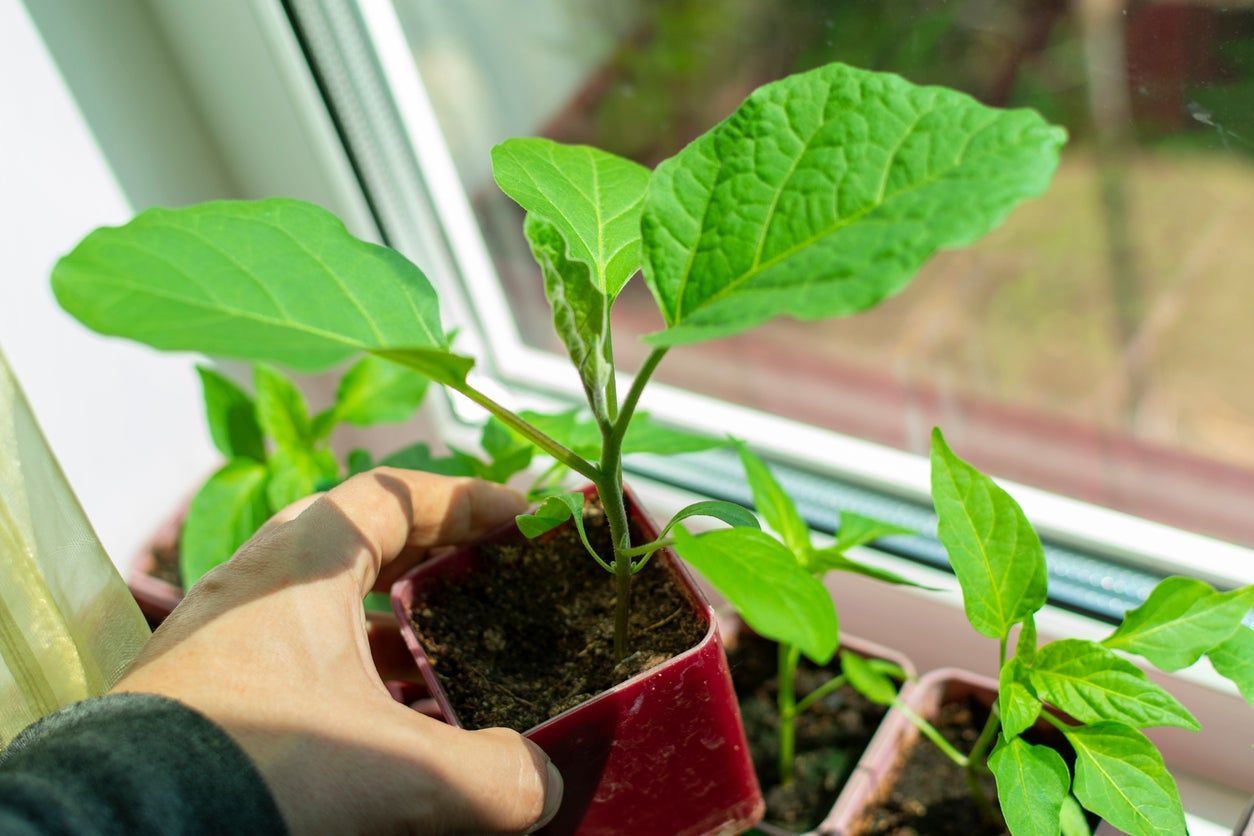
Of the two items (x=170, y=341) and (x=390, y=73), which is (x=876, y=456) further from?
(x=170, y=341)

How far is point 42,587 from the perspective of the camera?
1.97ft

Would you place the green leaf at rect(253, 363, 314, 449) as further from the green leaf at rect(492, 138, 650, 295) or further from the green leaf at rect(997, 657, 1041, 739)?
the green leaf at rect(997, 657, 1041, 739)

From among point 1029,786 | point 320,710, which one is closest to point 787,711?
point 1029,786

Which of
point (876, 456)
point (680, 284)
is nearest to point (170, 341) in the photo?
point (680, 284)

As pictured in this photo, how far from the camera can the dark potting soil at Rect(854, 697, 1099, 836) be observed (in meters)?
0.80

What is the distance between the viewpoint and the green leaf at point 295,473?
0.91m

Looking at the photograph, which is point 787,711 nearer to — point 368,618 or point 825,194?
point 368,618

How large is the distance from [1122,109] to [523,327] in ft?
1.94

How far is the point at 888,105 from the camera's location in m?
0.45

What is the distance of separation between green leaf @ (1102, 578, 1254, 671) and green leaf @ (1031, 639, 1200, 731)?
0.05ft

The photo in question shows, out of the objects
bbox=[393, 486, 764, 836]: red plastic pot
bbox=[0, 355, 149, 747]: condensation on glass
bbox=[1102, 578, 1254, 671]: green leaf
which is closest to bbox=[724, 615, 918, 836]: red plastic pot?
bbox=[393, 486, 764, 836]: red plastic pot

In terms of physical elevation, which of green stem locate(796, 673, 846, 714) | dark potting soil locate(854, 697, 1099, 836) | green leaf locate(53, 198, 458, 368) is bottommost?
dark potting soil locate(854, 697, 1099, 836)

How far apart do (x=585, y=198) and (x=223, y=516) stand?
0.50m

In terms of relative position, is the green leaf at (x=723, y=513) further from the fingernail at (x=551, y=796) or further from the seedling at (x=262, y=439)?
the seedling at (x=262, y=439)
